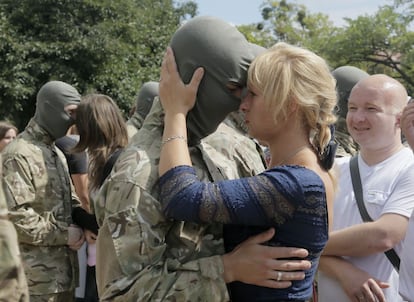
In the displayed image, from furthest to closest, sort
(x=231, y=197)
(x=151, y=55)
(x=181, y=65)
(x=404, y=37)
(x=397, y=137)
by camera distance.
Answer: (x=404, y=37) < (x=151, y=55) < (x=397, y=137) < (x=181, y=65) < (x=231, y=197)

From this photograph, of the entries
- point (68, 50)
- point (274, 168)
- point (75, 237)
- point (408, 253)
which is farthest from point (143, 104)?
point (68, 50)

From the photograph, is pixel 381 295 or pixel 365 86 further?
pixel 365 86

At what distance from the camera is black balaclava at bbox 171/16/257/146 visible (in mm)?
2066

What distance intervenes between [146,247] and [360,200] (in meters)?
1.55

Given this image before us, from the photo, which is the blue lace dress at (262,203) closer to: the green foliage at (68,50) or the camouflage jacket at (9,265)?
the camouflage jacket at (9,265)

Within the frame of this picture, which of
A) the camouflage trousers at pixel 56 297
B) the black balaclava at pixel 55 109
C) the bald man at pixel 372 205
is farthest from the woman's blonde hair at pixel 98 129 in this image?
the bald man at pixel 372 205

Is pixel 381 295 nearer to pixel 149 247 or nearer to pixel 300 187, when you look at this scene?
pixel 300 187

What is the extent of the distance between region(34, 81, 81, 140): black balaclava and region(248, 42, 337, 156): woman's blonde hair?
2723 millimetres

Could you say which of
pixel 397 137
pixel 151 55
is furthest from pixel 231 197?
pixel 151 55

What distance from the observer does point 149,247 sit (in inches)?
77.1

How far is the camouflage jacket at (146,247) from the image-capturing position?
195cm

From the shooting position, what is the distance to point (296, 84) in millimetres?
2066

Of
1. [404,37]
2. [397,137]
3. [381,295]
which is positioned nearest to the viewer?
[381,295]

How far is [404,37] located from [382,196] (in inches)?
886
